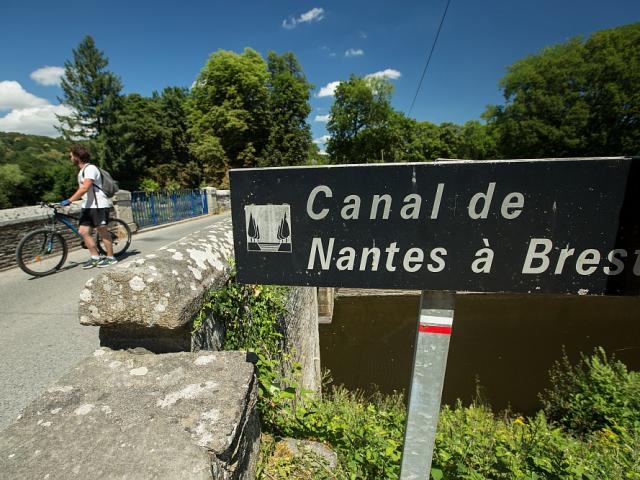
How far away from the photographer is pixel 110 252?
16.6 ft

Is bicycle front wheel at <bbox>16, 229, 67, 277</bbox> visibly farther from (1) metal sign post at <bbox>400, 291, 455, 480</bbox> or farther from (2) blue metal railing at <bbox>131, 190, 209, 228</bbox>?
(1) metal sign post at <bbox>400, 291, 455, 480</bbox>

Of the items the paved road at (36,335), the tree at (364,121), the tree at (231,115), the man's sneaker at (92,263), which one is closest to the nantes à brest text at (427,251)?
the paved road at (36,335)

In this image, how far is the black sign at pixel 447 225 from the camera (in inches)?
41.1

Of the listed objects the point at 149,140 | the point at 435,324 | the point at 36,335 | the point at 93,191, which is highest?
the point at 149,140

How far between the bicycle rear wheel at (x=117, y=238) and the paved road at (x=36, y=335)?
2.90ft

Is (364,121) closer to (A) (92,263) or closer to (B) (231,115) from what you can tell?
(B) (231,115)

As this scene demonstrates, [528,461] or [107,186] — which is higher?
[107,186]

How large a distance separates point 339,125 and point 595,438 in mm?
35244

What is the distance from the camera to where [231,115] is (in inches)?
1121

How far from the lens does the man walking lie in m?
4.51

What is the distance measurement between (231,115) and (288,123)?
579cm

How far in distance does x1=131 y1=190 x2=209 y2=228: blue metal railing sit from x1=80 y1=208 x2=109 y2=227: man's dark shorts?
575cm

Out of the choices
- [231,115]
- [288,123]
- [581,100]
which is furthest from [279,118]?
[581,100]

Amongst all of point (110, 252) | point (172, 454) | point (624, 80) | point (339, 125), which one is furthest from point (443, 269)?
point (339, 125)
